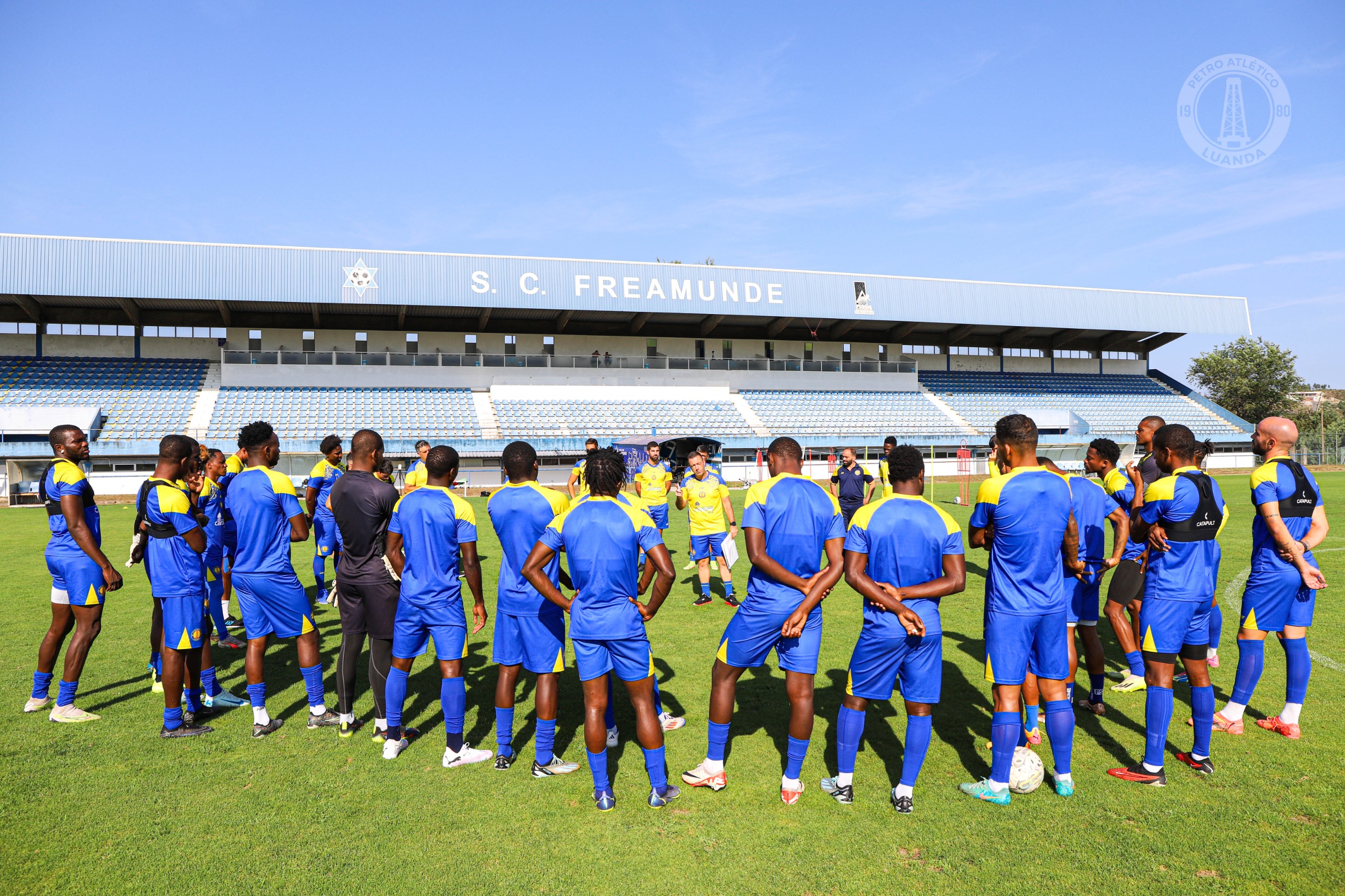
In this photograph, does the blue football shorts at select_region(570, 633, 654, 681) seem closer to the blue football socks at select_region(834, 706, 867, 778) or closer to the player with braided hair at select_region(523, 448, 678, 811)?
the player with braided hair at select_region(523, 448, 678, 811)

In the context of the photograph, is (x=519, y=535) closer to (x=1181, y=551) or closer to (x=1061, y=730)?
→ (x=1061, y=730)

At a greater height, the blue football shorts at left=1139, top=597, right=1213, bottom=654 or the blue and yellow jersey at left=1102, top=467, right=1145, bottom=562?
the blue and yellow jersey at left=1102, top=467, right=1145, bottom=562

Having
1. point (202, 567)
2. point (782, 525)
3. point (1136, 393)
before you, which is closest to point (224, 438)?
point (202, 567)

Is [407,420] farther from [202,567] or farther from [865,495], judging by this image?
[202,567]

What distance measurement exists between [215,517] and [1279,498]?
8913 millimetres

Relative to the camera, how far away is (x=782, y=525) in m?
4.12

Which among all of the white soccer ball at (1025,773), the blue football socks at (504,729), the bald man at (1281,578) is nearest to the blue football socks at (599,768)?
the blue football socks at (504,729)

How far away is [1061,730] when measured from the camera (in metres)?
4.18

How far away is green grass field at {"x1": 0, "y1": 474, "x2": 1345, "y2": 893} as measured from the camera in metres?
3.48

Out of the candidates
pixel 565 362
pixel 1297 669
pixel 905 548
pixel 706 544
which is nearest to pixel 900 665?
pixel 905 548

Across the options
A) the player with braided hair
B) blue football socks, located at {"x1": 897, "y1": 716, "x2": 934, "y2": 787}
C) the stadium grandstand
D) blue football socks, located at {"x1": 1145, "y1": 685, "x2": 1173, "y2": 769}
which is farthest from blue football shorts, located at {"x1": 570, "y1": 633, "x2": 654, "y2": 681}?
the stadium grandstand

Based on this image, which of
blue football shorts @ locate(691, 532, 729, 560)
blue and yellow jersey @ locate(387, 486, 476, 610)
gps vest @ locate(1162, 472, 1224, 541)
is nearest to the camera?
gps vest @ locate(1162, 472, 1224, 541)

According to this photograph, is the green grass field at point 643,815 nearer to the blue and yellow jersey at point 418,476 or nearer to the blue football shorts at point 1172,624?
the blue football shorts at point 1172,624

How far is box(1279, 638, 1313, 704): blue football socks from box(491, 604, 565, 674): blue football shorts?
15.9 ft
